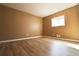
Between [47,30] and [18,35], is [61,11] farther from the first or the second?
[18,35]

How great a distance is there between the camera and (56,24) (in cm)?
506

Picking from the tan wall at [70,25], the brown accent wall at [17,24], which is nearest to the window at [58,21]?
the tan wall at [70,25]

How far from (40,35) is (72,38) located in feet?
9.30

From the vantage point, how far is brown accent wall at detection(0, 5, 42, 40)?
13.0ft

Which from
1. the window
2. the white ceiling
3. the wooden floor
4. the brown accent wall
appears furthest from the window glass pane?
the wooden floor

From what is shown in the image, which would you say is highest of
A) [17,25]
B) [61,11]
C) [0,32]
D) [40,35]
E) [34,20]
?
[61,11]

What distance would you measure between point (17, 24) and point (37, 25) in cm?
187

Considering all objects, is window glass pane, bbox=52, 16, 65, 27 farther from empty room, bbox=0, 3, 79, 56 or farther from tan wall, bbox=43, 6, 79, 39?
tan wall, bbox=43, 6, 79, 39

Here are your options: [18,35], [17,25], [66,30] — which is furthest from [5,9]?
[66,30]

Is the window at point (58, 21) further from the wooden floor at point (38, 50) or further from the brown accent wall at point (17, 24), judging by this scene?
the wooden floor at point (38, 50)

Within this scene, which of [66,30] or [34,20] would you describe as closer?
[66,30]

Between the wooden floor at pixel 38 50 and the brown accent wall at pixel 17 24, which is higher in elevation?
the brown accent wall at pixel 17 24

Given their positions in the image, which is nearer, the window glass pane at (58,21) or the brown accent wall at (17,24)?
the brown accent wall at (17,24)

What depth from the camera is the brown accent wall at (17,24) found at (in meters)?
3.96
